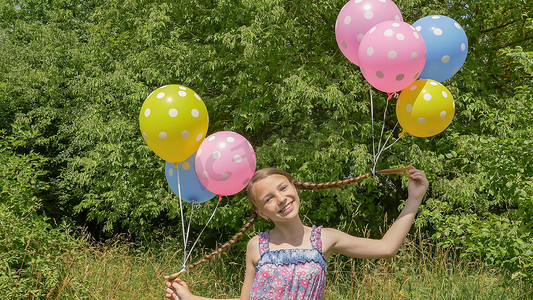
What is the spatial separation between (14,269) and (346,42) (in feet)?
11.3

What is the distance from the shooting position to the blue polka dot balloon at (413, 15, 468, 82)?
259 centimetres

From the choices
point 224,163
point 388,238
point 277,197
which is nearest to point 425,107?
point 388,238

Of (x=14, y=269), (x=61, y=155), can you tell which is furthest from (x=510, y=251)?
Answer: (x=61, y=155)

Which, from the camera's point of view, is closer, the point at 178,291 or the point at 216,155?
the point at 178,291

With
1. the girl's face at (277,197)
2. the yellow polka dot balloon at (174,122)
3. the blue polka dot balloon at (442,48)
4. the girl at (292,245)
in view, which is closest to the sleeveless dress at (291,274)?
the girl at (292,245)

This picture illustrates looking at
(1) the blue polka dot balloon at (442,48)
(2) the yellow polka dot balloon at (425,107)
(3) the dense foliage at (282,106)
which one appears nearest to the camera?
(2) the yellow polka dot balloon at (425,107)

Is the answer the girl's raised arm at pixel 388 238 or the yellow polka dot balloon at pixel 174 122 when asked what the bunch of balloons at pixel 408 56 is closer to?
the girl's raised arm at pixel 388 238

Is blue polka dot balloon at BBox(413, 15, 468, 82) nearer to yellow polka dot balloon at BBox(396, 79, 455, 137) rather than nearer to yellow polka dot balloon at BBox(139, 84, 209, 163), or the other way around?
yellow polka dot balloon at BBox(396, 79, 455, 137)

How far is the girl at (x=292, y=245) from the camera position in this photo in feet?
6.86

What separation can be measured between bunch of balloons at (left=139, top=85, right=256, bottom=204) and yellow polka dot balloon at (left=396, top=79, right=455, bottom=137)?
76 cm

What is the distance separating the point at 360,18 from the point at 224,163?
102cm

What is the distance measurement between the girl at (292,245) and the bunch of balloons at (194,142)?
10.7 inches

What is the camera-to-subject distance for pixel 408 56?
7.70 ft

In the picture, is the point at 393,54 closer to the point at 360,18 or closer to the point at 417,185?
the point at 360,18
